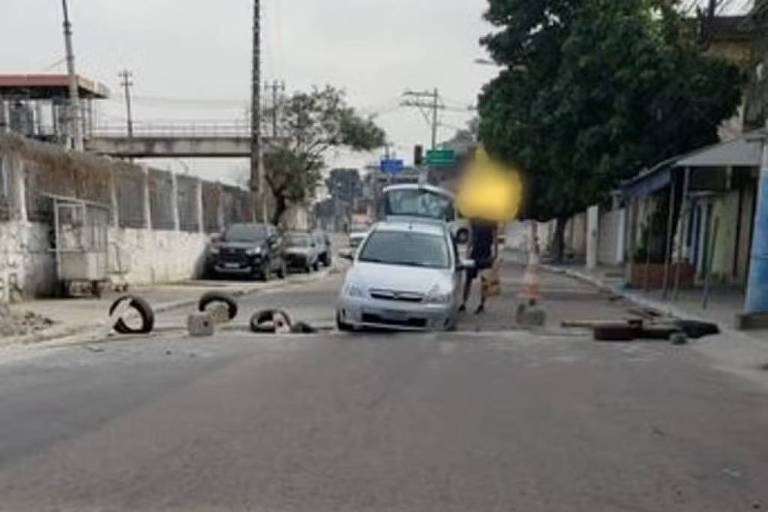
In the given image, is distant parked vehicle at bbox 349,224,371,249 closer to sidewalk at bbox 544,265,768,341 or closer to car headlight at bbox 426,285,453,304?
car headlight at bbox 426,285,453,304

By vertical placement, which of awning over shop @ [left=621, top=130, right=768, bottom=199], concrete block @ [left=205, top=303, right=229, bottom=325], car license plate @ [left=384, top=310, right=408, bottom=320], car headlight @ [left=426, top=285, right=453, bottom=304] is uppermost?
awning over shop @ [left=621, top=130, right=768, bottom=199]

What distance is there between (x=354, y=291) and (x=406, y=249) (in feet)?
5.38

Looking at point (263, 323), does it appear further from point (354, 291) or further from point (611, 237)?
point (611, 237)

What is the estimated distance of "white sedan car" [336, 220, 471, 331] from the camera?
16.3 meters

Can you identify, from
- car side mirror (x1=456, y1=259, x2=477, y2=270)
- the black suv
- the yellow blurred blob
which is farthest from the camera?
the black suv

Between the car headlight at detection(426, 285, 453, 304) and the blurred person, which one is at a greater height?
the blurred person

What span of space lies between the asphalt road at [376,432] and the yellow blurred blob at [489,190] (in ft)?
36.6

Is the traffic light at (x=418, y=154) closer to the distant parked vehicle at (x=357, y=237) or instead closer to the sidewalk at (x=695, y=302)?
the distant parked vehicle at (x=357, y=237)

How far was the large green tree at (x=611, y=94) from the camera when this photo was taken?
28.9 m

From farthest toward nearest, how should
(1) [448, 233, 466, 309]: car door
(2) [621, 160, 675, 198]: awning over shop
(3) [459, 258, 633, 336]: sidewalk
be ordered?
(2) [621, 160, 675, 198]: awning over shop < (3) [459, 258, 633, 336]: sidewalk < (1) [448, 233, 466, 309]: car door

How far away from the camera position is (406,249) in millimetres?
17641

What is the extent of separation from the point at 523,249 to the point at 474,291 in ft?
178

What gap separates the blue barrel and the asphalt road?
13.2ft

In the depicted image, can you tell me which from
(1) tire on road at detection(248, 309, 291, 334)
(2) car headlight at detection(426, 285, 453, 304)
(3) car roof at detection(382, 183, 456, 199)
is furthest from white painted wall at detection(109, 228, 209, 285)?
(2) car headlight at detection(426, 285, 453, 304)
